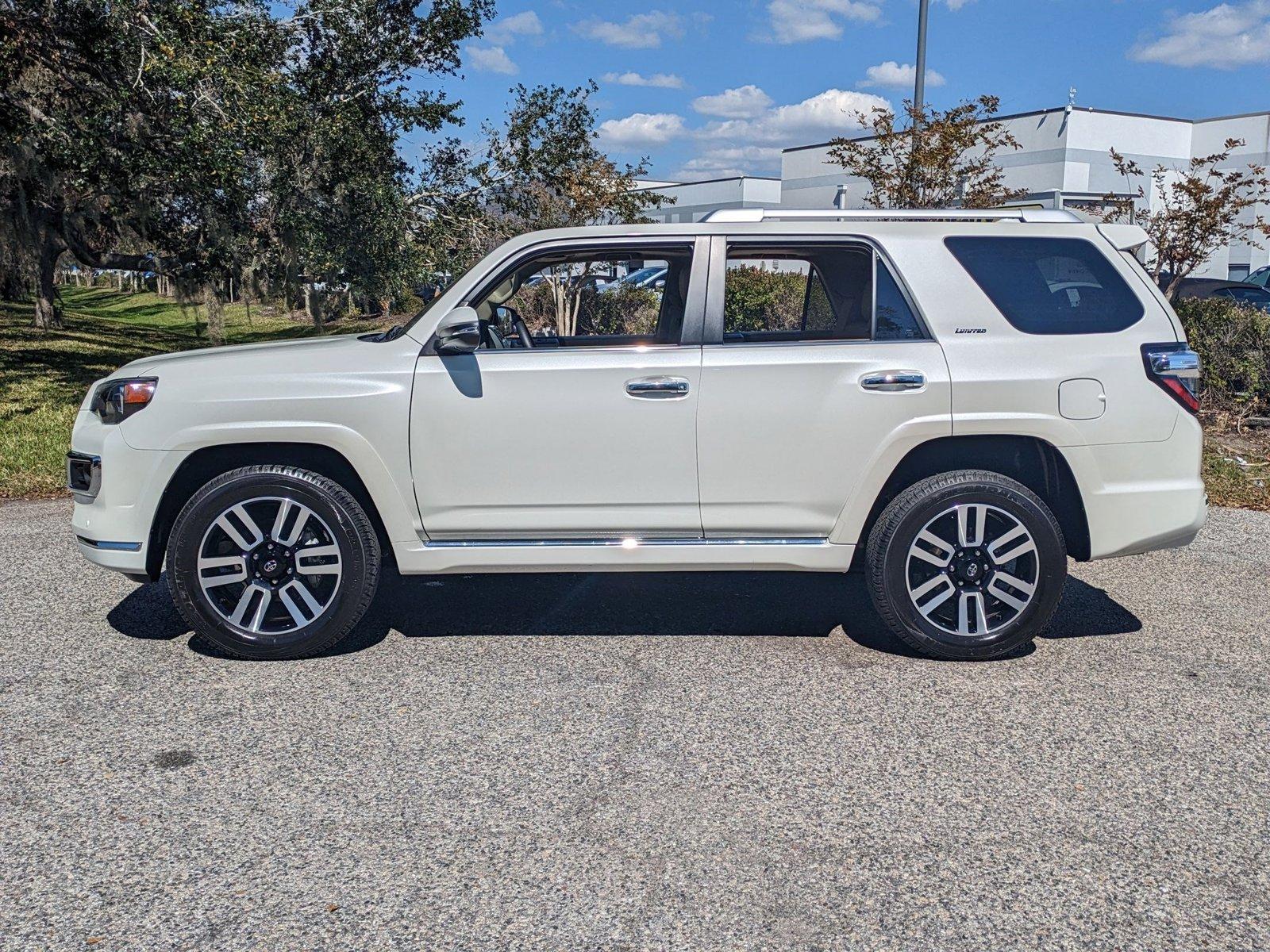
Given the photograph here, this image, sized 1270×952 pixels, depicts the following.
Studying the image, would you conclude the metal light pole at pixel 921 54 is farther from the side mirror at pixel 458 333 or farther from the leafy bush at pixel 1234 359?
the side mirror at pixel 458 333

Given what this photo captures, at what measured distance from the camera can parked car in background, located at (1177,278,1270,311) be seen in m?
19.5

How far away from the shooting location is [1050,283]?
4.96 m

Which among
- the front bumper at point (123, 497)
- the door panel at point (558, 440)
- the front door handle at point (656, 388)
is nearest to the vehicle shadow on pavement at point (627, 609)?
the front bumper at point (123, 497)

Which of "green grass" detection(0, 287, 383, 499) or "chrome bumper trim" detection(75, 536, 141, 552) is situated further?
"green grass" detection(0, 287, 383, 499)

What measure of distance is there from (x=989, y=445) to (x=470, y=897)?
3.01 meters

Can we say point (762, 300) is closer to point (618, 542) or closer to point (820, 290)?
point (820, 290)

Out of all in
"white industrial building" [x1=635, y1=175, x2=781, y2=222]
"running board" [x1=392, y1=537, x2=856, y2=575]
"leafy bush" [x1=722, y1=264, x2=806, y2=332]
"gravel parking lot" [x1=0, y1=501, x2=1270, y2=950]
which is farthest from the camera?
"white industrial building" [x1=635, y1=175, x2=781, y2=222]

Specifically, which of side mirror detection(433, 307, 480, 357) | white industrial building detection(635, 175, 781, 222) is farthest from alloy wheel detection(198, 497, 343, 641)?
white industrial building detection(635, 175, 781, 222)

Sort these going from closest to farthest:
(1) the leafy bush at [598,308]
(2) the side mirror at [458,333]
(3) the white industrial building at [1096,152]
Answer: (2) the side mirror at [458,333], (1) the leafy bush at [598,308], (3) the white industrial building at [1096,152]

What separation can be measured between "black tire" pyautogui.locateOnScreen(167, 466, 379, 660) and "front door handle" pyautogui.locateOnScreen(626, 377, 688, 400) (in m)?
1.24

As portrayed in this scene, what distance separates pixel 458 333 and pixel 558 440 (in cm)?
60

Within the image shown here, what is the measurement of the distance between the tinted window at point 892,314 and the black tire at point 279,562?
7.64 feet

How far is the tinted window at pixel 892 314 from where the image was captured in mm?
4922

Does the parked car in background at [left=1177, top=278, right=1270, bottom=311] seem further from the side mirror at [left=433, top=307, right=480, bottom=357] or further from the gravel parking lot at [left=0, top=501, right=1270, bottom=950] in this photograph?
the side mirror at [left=433, top=307, right=480, bottom=357]
